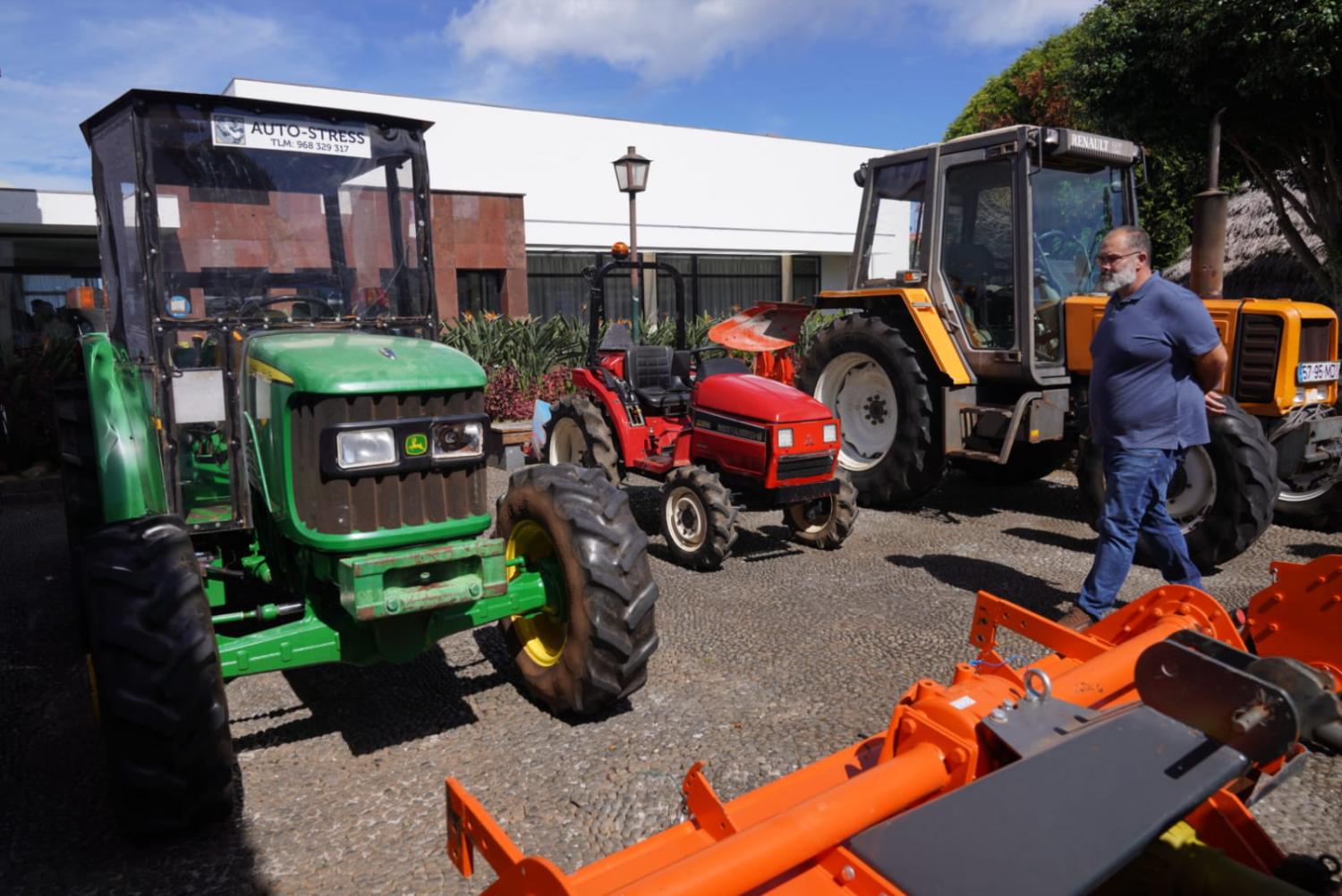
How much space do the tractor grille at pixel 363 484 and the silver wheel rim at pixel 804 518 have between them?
3.13m

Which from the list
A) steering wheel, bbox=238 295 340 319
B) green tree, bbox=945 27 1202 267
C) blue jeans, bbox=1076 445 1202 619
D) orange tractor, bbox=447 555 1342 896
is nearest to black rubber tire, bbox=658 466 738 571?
blue jeans, bbox=1076 445 1202 619

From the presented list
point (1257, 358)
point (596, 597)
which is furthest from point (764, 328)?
point (596, 597)

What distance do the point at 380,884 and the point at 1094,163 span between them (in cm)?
638

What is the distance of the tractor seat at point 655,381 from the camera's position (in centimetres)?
683

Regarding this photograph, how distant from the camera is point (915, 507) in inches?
280

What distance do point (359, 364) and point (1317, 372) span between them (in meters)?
5.77

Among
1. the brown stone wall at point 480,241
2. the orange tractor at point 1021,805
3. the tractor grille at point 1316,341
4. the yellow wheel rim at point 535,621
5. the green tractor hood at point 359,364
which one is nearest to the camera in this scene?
the orange tractor at point 1021,805

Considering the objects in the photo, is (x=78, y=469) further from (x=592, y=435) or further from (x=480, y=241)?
(x=480, y=241)

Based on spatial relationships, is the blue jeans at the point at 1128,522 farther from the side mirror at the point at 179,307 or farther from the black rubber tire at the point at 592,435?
the side mirror at the point at 179,307

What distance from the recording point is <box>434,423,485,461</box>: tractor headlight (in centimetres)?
311

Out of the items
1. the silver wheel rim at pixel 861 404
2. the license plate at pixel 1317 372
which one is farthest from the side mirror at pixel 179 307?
the license plate at pixel 1317 372

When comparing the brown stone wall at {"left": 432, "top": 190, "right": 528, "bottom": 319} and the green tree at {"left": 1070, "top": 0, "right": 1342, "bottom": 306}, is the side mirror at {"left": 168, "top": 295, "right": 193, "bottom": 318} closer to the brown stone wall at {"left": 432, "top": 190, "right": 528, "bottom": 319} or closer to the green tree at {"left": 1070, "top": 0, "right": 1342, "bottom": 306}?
the green tree at {"left": 1070, "top": 0, "right": 1342, "bottom": 306}

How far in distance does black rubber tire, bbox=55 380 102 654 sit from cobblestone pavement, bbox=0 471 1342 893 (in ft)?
1.80

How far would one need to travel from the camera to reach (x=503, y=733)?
3455mm
